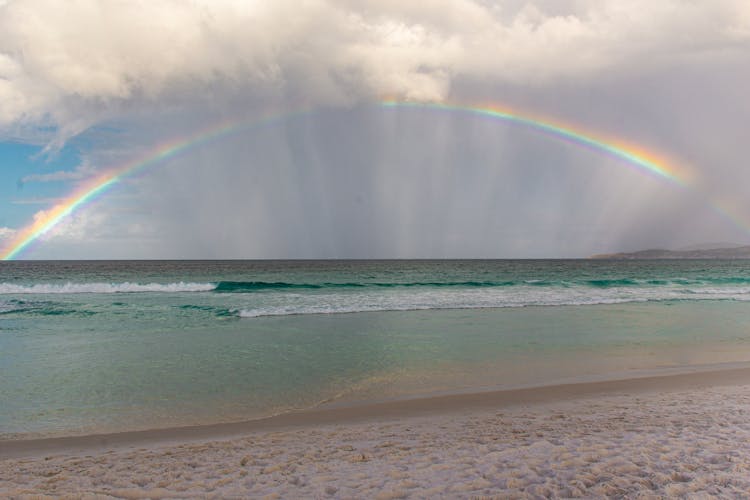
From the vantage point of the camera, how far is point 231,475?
540 cm

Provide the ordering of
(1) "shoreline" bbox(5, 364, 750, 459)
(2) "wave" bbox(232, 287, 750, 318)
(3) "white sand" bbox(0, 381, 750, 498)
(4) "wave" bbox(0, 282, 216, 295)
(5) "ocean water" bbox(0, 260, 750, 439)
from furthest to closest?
(4) "wave" bbox(0, 282, 216, 295)
(2) "wave" bbox(232, 287, 750, 318)
(5) "ocean water" bbox(0, 260, 750, 439)
(1) "shoreline" bbox(5, 364, 750, 459)
(3) "white sand" bbox(0, 381, 750, 498)

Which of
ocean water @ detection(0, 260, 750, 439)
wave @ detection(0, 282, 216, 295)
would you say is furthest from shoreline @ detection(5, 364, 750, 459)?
wave @ detection(0, 282, 216, 295)

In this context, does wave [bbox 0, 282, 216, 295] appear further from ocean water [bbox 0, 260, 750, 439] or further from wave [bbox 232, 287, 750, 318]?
wave [bbox 232, 287, 750, 318]

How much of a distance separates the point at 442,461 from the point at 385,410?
2725 mm

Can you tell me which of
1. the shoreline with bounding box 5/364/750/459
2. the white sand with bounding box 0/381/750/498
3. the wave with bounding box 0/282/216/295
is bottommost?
the shoreline with bounding box 5/364/750/459

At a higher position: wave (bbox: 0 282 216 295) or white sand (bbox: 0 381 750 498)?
wave (bbox: 0 282 216 295)

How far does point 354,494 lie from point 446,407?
3.89 m

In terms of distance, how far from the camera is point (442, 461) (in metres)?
5.62

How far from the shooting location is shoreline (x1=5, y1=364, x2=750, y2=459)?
6.85 meters

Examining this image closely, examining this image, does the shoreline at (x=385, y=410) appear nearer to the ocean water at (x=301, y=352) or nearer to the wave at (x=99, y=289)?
the ocean water at (x=301, y=352)

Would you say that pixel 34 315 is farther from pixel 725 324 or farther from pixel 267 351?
pixel 725 324

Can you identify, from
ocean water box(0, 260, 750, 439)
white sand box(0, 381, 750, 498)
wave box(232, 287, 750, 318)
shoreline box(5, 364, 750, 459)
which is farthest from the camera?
wave box(232, 287, 750, 318)

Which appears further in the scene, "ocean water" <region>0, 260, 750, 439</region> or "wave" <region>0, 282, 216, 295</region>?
"wave" <region>0, 282, 216, 295</region>

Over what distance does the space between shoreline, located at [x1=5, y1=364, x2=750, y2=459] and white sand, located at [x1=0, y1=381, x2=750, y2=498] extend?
267mm
